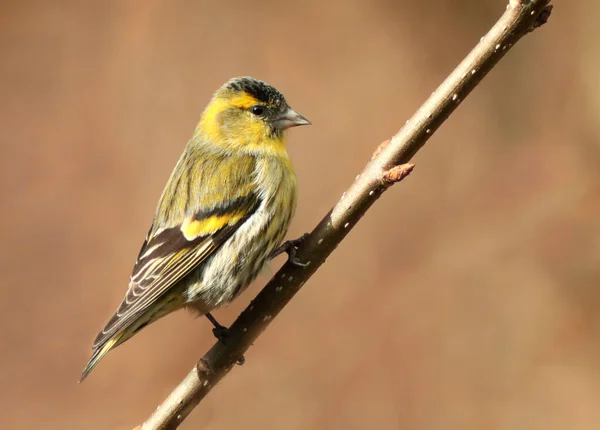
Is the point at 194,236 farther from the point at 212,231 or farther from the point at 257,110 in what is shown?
the point at 257,110

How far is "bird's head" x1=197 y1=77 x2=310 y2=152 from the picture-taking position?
129 inches

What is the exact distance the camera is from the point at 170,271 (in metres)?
2.82

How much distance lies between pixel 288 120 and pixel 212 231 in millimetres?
670

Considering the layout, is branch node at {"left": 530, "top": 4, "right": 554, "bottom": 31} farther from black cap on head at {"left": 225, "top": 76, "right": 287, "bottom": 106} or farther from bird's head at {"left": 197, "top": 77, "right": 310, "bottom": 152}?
black cap on head at {"left": 225, "top": 76, "right": 287, "bottom": 106}

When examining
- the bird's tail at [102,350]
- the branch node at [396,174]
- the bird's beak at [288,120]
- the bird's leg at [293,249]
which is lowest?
the bird's tail at [102,350]

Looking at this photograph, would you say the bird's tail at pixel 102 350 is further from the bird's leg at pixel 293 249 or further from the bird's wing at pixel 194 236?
the bird's leg at pixel 293 249

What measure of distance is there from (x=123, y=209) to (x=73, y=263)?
47cm

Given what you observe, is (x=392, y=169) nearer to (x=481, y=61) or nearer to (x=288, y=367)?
(x=481, y=61)

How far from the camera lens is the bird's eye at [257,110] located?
3.35 metres

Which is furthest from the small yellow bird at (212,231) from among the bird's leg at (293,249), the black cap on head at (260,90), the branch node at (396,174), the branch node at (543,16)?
the branch node at (543,16)

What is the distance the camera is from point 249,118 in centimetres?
335

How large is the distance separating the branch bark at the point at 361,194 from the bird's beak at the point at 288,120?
3.69ft

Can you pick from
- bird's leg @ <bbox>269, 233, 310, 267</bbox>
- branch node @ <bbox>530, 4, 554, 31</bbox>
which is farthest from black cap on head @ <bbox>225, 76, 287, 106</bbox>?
branch node @ <bbox>530, 4, 554, 31</bbox>

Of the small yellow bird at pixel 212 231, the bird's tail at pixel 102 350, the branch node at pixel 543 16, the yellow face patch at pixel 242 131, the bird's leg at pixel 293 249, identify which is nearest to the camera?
the branch node at pixel 543 16
